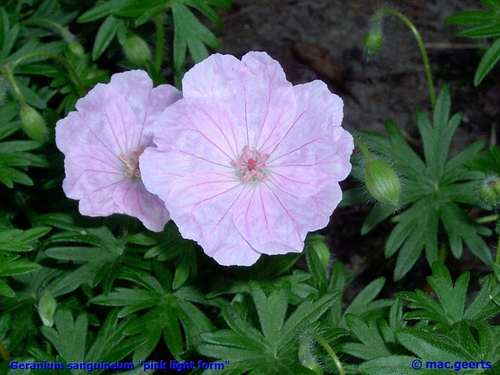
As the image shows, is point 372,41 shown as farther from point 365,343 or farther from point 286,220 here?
point 365,343

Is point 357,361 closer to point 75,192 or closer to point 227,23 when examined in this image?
point 75,192

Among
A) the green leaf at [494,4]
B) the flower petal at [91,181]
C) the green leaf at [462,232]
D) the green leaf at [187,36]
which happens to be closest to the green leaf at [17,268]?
the flower petal at [91,181]

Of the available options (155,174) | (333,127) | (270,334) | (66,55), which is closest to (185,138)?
(155,174)

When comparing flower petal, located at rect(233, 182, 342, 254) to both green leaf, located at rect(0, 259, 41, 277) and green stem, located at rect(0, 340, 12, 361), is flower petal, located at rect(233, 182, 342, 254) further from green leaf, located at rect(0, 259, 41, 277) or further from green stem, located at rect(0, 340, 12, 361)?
green stem, located at rect(0, 340, 12, 361)

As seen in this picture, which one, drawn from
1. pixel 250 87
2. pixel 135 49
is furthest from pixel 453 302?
pixel 135 49

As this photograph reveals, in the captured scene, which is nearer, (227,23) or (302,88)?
(302,88)

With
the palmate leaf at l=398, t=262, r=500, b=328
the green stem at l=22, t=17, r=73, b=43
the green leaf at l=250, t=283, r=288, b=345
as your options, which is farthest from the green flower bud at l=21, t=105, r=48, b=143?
the palmate leaf at l=398, t=262, r=500, b=328

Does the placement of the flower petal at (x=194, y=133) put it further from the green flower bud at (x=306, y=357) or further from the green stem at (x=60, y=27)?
the green stem at (x=60, y=27)
